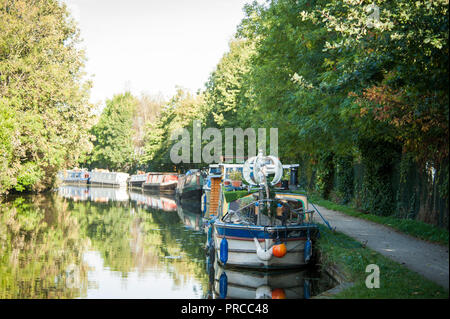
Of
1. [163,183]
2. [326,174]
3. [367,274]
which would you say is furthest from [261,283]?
[163,183]

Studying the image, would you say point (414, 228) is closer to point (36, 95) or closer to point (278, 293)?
point (278, 293)

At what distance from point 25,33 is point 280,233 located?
83.2 feet

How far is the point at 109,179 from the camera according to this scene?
71.6 metres

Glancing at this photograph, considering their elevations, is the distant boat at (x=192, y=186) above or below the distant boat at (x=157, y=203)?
above

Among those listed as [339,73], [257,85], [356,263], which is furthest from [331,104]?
[257,85]

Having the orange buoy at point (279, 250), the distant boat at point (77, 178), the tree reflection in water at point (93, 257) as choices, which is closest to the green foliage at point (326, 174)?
the tree reflection in water at point (93, 257)

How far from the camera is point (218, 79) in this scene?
4834cm

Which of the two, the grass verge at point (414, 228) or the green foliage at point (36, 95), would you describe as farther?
the green foliage at point (36, 95)

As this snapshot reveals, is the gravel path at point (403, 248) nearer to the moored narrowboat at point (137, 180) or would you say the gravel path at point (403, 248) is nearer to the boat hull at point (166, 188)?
the boat hull at point (166, 188)

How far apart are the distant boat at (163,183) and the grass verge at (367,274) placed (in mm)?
40948

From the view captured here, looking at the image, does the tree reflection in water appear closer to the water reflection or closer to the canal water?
the canal water

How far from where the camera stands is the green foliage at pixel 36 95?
98.5ft

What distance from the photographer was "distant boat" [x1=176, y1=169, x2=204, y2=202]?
38.7m
